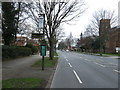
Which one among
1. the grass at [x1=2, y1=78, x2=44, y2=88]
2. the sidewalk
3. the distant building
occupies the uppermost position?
the distant building

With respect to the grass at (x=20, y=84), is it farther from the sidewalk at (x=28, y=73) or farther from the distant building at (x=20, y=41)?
the distant building at (x=20, y=41)

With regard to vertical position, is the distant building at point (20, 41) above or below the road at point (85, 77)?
above

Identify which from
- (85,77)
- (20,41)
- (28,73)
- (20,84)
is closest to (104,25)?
(20,41)

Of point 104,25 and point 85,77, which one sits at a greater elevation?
point 104,25

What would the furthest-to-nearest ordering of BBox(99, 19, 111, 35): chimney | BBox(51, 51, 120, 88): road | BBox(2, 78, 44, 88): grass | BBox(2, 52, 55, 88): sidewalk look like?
BBox(99, 19, 111, 35): chimney → BBox(2, 52, 55, 88): sidewalk → BBox(51, 51, 120, 88): road → BBox(2, 78, 44, 88): grass

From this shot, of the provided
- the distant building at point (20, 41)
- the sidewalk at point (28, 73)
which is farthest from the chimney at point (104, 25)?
the sidewalk at point (28, 73)

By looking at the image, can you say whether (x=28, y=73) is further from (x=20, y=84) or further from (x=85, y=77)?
(x=85, y=77)

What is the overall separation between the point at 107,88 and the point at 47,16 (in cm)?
1527

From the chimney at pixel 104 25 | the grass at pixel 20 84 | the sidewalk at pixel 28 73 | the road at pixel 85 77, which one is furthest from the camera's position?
the chimney at pixel 104 25

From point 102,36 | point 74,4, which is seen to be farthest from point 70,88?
point 102,36

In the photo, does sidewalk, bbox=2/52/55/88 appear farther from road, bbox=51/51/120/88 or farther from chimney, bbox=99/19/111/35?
chimney, bbox=99/19/111/35

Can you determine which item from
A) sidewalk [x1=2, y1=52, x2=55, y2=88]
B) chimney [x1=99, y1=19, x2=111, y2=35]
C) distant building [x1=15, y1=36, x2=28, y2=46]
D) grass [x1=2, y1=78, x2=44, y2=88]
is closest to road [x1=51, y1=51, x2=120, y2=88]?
sidewalk [x1=2, y1=52, x2=55, y2=88]

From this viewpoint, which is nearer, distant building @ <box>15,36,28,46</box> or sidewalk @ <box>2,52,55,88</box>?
sidewalk @ <box>2,52,55,88</box>

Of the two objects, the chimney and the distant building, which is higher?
the chimney
